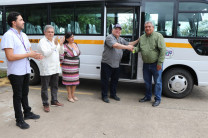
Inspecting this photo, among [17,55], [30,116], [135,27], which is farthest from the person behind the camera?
[135,27]

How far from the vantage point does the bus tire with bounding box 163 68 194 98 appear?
5.09 metres

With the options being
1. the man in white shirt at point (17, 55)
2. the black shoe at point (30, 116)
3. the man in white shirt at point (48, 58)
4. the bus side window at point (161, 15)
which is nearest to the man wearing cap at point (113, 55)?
the bus side window at point (161, 15)

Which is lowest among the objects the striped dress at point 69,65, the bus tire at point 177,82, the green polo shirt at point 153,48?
the bus tire at point 177,82

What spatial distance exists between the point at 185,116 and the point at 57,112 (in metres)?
2.73

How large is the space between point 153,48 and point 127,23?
4.19ft

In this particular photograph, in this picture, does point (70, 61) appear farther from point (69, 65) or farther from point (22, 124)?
point (22, 124)

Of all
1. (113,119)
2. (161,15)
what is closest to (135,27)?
(161,15)

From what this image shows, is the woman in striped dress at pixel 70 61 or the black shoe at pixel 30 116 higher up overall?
the woman in striped dress at pixel 70 61

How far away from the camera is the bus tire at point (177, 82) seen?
200 inches

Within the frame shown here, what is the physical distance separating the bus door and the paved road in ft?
2.33

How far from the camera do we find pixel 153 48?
4523 mm

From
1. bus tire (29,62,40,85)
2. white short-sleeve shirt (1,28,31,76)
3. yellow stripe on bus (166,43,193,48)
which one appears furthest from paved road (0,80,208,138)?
yellow stripe on bus (166,43,193,48)

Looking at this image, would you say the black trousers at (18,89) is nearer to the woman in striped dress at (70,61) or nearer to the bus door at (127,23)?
the woman in striped dress at (70,61)

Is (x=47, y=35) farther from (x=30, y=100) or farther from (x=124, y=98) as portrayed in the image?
(x=124, y=98)
